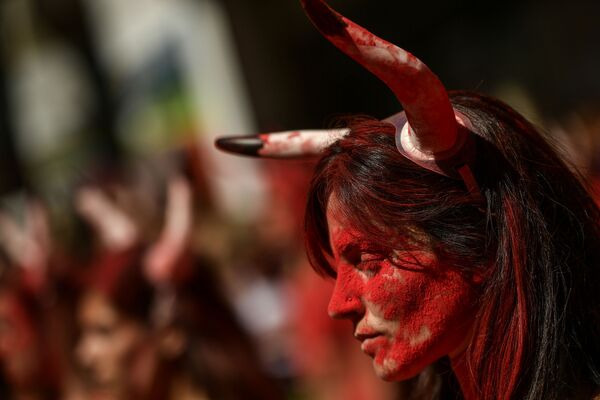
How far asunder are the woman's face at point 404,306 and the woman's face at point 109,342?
1.98 m

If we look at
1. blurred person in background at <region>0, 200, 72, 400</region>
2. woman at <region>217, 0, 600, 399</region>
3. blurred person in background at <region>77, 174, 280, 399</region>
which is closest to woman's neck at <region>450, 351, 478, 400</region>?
woman at <region>217, 0, 600, 399</region>

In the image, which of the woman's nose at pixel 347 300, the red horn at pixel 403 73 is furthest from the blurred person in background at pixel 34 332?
the red horn at pixel 403 73

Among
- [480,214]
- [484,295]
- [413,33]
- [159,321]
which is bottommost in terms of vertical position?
[159,321]

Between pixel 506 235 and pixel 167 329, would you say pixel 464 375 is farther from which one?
pixel 167 329

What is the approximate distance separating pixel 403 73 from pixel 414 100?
0.05m

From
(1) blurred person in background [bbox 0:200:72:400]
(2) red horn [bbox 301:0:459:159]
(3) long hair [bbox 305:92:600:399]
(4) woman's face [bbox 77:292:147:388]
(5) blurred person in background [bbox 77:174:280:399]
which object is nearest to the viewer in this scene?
(2) red horn [bbox 301:0:459:159]

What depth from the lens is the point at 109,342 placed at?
3.62m

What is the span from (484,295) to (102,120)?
32.0 ft

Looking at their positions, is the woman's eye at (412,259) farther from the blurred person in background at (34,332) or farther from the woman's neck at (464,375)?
the blurred person in background at (34,332)

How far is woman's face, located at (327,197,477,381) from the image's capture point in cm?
161

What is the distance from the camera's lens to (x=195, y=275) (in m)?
3.65

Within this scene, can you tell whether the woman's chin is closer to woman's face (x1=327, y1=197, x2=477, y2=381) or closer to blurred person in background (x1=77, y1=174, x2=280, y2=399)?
woman's face (x1=327, y1=197, x2=477, y2=381)

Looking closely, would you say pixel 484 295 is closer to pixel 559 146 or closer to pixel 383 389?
pixel 559 146

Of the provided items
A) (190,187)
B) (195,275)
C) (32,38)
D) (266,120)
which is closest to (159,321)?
(195,275)
